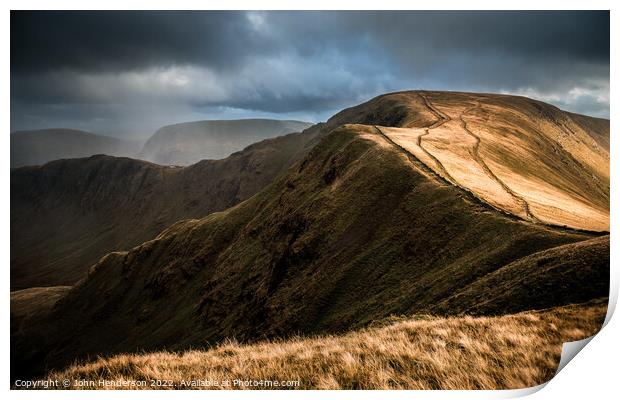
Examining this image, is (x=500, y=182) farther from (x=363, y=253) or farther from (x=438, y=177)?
(x=363, y=253)

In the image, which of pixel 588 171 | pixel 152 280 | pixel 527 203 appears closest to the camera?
pixel 527 203

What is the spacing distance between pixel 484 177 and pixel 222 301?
35685 mm

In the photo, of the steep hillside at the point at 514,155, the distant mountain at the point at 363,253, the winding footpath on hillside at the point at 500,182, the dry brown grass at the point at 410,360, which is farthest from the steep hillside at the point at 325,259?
the dry brown grass at the point at 410,360

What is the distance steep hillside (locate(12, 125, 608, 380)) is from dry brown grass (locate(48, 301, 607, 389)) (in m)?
3.38

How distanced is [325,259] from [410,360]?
93.7 feet

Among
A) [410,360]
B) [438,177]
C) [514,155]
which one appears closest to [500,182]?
[438,177]

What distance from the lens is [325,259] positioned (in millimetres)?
37344

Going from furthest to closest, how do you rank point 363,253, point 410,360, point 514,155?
point 514,155, point 363,253, point 410,360

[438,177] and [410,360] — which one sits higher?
[438,177]

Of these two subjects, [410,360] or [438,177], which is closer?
[410,360]

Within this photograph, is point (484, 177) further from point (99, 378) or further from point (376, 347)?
point (99, 378)

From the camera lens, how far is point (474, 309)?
14438 millimetres

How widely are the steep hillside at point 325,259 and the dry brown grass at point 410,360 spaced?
3.38 m
